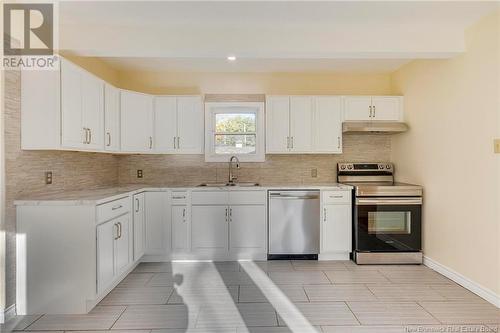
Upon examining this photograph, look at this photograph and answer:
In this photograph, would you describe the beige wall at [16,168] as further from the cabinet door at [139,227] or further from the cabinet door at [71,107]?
the cabinet door at [139,227]

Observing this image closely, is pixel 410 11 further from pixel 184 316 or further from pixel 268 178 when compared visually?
pixel 184 316

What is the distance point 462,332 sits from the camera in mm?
2236

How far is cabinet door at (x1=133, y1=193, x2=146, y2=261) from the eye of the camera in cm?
341

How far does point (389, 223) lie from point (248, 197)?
1802 millimetres

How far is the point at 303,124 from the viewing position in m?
4.16

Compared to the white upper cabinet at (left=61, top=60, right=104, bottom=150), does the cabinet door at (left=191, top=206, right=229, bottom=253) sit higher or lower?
lower

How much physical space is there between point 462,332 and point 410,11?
2682 mm

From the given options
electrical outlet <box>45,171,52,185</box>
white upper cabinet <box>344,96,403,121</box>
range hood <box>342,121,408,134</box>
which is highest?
white upper cabinet <box>344,96,403,121</box>

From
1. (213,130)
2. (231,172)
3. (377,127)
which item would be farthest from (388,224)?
(213,130)

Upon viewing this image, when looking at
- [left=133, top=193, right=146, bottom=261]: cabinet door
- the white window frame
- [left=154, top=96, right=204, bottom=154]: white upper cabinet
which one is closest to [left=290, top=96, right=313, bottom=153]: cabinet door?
Answer: the white window frame

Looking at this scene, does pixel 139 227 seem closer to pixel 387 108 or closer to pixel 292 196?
pixel 292 196

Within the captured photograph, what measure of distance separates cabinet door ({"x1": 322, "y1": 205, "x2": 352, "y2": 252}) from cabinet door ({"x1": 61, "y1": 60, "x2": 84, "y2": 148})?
2.92 m

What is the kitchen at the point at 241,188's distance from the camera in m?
2.48

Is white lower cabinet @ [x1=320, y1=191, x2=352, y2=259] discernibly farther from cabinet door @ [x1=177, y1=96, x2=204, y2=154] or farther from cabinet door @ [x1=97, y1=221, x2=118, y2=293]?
cabinet door @ [x1=97, y1=221, x2=118, y2=293]
